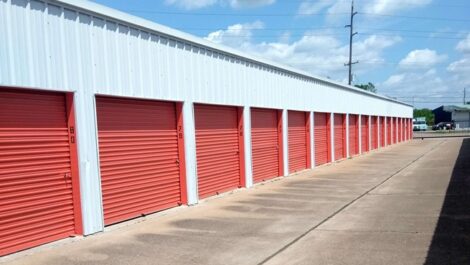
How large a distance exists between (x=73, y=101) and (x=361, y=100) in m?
24.7

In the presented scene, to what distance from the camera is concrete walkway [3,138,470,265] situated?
6594 millimetres

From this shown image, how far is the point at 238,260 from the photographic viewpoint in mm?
6531

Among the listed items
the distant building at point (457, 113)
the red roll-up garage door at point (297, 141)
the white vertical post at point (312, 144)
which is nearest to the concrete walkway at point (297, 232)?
the red roll-up garage door at point (297, 141)

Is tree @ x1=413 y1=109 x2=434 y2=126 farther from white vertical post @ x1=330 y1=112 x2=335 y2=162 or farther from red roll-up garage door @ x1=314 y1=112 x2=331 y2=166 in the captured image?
red roll-up garage door @ x1=314 y1=112 x2=331 y2=166

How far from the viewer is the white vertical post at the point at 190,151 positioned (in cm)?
1107

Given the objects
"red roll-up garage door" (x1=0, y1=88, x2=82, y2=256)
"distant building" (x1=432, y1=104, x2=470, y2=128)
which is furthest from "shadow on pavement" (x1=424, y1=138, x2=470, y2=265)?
"distant building" (x1=432, y1=104, x2=470, y2=128)

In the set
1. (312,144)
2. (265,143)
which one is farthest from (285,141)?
(312,144)

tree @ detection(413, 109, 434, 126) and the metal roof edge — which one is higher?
the metal roof edge

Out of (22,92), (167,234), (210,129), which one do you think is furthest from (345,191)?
(22,92)

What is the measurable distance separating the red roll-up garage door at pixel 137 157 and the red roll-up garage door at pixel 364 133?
69.4 feet

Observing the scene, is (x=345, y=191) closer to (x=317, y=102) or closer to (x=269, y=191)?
(x=269, y=191)

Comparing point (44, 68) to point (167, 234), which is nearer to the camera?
point (44, 68)

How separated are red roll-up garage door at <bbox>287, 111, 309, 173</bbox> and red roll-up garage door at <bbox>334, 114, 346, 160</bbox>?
4911 mm

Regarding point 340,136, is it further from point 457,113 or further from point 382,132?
point 457,113
